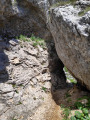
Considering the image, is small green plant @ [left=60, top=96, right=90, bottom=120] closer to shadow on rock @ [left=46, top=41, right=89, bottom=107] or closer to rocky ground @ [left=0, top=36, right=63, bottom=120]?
shadow on rock @ [left=46, top=41, right=89, bottom=107]

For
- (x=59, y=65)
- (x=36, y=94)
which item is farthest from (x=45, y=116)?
(x=59, y=65)

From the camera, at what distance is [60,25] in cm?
729

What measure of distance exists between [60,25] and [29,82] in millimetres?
4404

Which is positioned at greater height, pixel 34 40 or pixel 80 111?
pixel 34 40

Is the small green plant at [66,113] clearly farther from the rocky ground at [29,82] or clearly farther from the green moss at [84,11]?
the green moss at [84,11]

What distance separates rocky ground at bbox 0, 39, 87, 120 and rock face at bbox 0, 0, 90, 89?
62.2 inches

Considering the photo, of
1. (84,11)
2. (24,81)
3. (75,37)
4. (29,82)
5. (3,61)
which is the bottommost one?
(29,82)

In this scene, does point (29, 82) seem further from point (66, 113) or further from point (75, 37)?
point (75, 37)

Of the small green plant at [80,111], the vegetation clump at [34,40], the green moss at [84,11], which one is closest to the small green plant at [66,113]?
the small green plant at [80,111]

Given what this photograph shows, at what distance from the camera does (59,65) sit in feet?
40.5

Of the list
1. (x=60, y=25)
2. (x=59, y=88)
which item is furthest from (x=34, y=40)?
(x=59, y=88)

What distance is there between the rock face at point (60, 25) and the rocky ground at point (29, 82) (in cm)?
158

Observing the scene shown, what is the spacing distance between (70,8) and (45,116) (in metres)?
6.33

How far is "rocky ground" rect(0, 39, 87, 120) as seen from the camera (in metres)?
7.26
